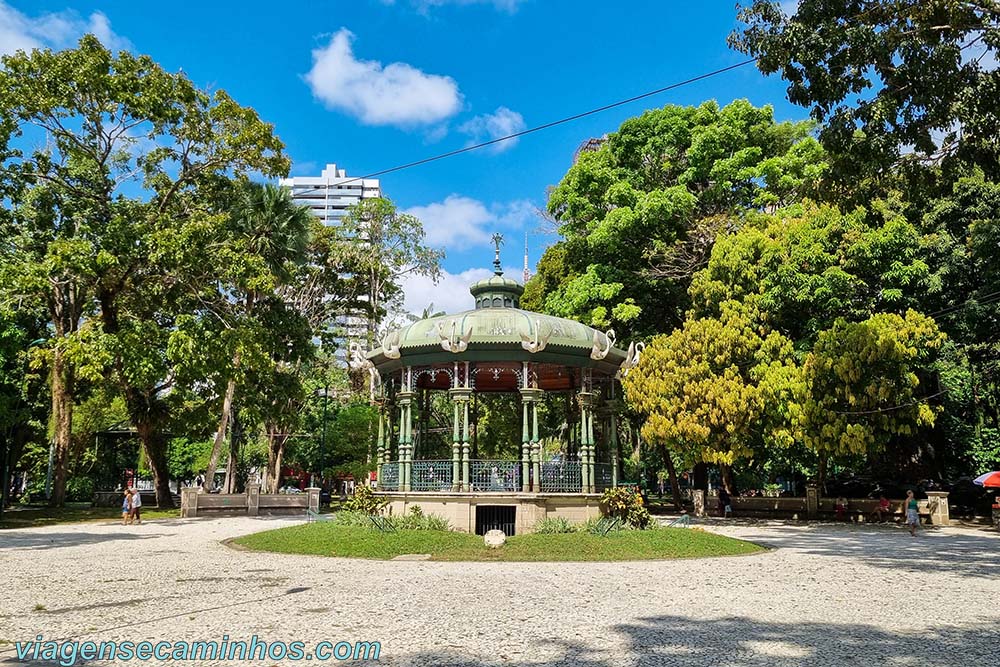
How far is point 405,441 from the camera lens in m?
20.8

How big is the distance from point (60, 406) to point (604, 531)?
79.3ft

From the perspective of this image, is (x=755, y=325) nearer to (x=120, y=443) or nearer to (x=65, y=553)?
(x=65, y=553)

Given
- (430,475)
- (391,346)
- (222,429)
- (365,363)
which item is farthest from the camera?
(222,429)

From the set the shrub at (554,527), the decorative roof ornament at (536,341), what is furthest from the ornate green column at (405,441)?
the shrub at (554,527)

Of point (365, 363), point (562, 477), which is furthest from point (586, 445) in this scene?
point (365, 363)

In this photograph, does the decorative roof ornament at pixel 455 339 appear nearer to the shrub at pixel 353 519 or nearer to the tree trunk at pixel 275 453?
the shrub at pixel 353 519

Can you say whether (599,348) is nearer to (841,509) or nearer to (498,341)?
(498,341)

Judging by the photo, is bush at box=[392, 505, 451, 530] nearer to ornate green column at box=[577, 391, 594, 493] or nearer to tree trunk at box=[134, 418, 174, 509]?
ornate green column at box=[577, 391, 594, 493]

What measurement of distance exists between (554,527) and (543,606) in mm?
8947

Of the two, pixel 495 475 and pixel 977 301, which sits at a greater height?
pixel 977 301

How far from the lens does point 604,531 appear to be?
1802cm

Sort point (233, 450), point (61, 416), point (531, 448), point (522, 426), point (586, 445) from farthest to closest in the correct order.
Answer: point (233, 450)
point (61, 416)
point (522, 426)
point (586, 445)
point (531, 448)

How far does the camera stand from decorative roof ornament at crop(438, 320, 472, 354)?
19.8 meters

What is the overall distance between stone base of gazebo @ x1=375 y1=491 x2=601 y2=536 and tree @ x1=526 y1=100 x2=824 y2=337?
14.6 metres
